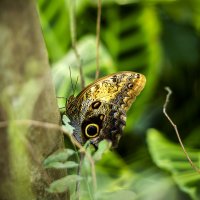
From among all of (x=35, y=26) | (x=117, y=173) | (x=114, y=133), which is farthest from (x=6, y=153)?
(x=117, y=173)

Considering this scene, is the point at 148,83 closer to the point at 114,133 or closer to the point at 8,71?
the point at 114,133

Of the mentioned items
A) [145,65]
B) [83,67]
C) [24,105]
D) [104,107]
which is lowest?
[145,65]

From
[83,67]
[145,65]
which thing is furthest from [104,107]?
[145,65]

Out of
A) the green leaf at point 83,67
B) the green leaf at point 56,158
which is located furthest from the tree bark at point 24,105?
the green leaf at point 83,67

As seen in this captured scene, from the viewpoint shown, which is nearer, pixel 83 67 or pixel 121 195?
pixel 121 195

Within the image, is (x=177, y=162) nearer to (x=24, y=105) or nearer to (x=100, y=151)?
(x=100, y=151)

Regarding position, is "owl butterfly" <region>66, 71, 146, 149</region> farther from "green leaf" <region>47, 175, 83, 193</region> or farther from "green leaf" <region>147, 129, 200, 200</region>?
"green leaf" <region>147, 129, 200, 200</region>

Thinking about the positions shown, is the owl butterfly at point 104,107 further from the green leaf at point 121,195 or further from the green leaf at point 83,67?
the green leaf at point 83,67
